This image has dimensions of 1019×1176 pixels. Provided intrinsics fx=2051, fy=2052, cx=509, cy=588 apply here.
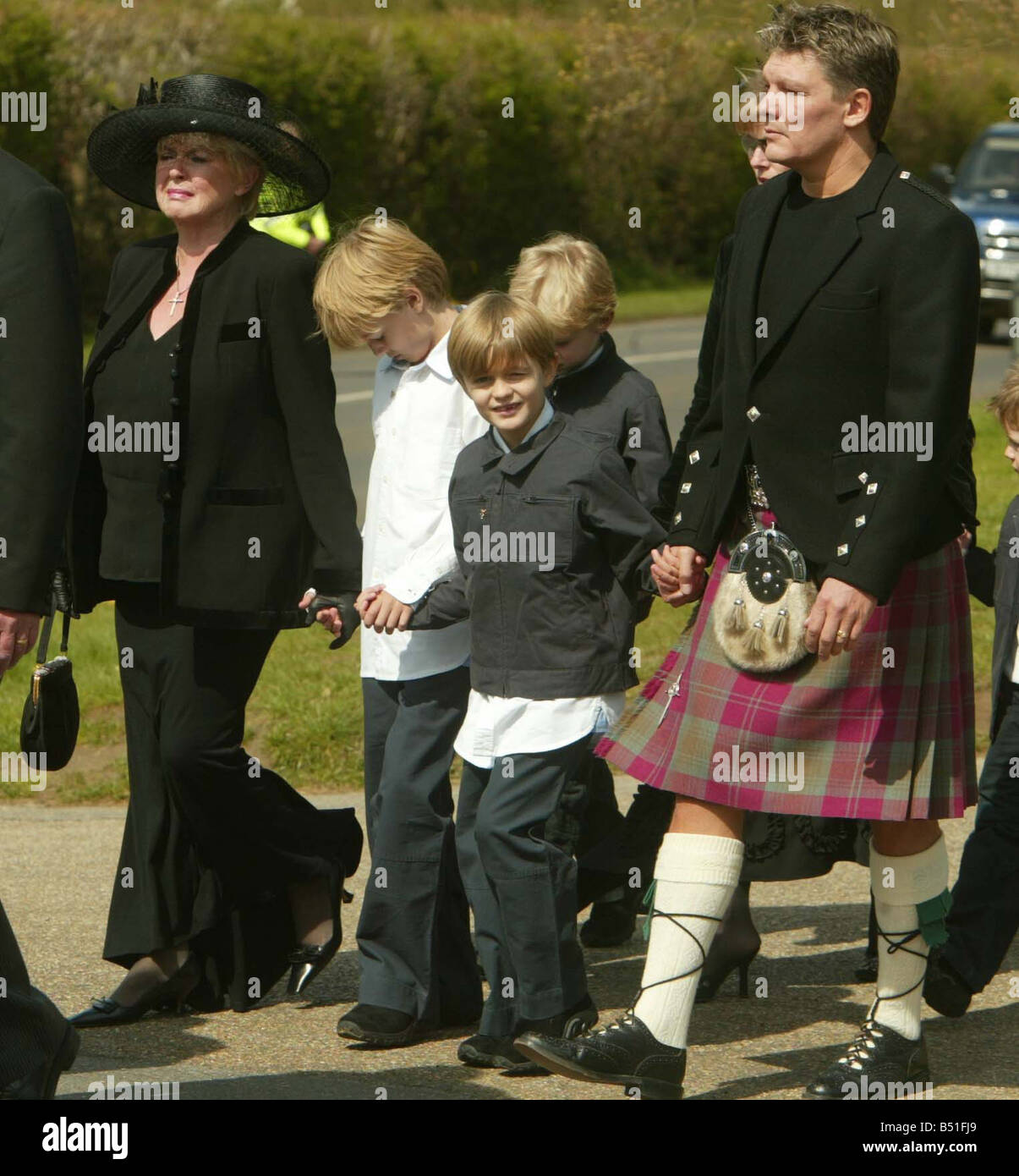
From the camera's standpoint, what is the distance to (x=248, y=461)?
15.4 ft

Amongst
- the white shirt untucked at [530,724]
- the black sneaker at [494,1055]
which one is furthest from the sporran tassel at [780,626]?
the black sneaker at [494,1055]

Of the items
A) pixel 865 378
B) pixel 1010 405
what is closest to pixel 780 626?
pixel 865 378

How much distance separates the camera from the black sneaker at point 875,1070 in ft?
13.2

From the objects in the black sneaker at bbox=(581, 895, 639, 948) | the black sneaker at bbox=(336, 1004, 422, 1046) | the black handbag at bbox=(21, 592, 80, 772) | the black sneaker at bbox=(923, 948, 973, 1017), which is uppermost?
the black handbag at bbox=(21, 592, 80, 772)

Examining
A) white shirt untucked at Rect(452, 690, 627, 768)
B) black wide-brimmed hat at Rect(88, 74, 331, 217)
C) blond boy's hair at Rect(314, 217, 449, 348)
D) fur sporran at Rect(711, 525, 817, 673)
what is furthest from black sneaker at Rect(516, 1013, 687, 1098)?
black wide-brimmed hat at Rect(88, 74, 331, 217)

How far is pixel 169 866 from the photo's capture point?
15.6ft

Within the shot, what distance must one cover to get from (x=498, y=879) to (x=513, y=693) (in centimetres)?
39

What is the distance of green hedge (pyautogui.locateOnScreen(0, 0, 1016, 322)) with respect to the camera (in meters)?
22.3

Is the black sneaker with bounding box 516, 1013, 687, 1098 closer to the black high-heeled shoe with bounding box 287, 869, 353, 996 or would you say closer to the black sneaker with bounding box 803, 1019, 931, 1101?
the black sneaker with bounding box 803, 1019, 931, 1101

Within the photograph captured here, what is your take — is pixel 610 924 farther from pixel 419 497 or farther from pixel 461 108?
pixel 461 108

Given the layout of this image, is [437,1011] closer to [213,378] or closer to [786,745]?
[786,745]

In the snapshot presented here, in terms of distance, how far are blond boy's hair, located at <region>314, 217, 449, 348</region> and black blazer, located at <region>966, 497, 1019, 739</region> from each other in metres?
1.49

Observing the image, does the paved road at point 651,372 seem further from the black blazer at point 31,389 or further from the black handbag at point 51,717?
the black blazer at point 31,389
